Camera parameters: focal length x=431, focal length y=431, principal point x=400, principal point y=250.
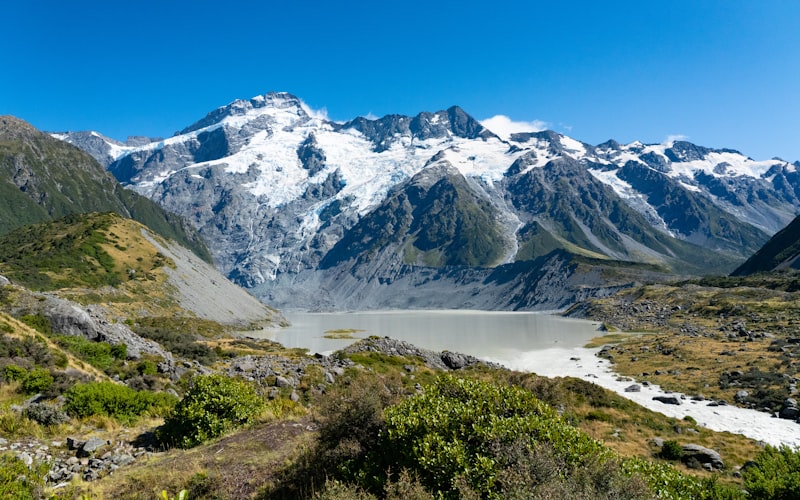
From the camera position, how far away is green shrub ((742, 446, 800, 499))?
11.7m

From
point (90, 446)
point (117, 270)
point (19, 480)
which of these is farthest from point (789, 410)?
point (117, 270)

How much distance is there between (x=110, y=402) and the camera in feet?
60.2

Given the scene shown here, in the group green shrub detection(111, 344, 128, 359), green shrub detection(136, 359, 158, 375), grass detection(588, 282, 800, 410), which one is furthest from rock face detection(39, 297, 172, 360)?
grass detection(588, 282, 800, 410)

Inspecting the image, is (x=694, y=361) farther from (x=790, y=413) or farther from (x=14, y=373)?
(x=14, y=373)

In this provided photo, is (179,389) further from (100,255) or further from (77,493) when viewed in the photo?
(100,255)

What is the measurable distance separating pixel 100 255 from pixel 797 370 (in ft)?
444

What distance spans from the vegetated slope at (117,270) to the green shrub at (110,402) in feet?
243

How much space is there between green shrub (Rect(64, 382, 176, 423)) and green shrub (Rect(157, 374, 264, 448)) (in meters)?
3.82

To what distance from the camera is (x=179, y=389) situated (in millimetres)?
27219

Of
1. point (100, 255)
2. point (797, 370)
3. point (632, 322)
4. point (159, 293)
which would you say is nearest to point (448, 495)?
point (797, 370)

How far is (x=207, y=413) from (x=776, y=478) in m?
18.0

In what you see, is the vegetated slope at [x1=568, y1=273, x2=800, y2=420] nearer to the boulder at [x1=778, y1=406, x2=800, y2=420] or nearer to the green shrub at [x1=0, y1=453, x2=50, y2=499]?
the boulder at [x1=778, y1=406, x2=800, y2=420]

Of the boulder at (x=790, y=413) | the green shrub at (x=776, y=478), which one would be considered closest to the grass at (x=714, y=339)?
the boulder at (x=790, y=413)

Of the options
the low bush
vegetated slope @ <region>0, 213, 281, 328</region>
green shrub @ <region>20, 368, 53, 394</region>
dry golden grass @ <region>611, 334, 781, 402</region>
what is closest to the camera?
the low bush
